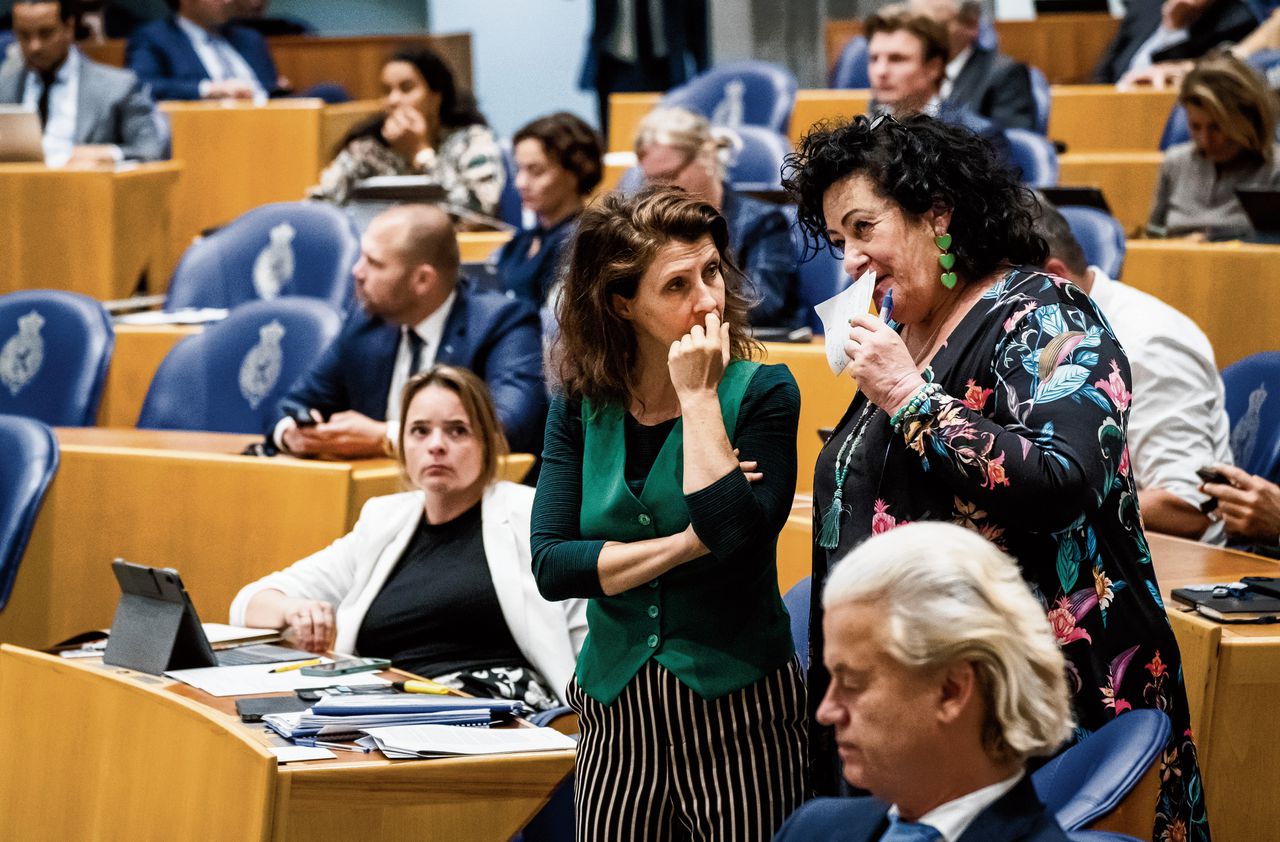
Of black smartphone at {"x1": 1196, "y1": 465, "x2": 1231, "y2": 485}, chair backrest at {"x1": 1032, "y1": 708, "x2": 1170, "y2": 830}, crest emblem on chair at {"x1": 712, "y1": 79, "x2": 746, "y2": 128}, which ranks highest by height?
crest emblem on chair at {"x1": 712, "y1": 79, "x2": 746, "y2": 128}

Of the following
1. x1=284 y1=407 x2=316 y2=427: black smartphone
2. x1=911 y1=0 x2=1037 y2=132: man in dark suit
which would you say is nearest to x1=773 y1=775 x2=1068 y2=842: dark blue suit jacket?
x1=284 y1=407 x2=316 y2=427: black smartphone

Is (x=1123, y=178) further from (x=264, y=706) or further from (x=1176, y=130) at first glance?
(x=264, y=706)

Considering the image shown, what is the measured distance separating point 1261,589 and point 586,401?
3.30ft

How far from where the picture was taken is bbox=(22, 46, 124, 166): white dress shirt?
241 inches

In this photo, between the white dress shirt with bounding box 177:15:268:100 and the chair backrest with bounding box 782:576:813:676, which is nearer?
the chair backrest with bounding box 782:576:813:676

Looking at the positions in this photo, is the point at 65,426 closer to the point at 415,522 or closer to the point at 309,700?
the point at 415,522

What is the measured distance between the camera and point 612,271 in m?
2.00

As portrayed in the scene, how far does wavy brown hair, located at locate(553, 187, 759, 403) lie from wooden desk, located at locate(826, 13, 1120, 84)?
5.96m

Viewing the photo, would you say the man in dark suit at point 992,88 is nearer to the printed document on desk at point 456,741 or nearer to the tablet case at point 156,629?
the tablet case at point 156,629

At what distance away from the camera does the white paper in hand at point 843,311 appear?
72.1 inches

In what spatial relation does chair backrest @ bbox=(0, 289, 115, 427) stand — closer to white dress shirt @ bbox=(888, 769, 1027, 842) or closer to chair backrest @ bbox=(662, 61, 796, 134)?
chair backrest @ bbox=(662, 61, 796, 134)

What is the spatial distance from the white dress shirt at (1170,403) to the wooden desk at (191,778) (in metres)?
1.36

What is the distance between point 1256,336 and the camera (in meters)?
4.03

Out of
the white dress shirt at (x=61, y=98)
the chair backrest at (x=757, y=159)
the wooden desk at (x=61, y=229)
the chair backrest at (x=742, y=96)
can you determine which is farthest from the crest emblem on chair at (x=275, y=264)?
the chair backrest at (x=742, y=96)
